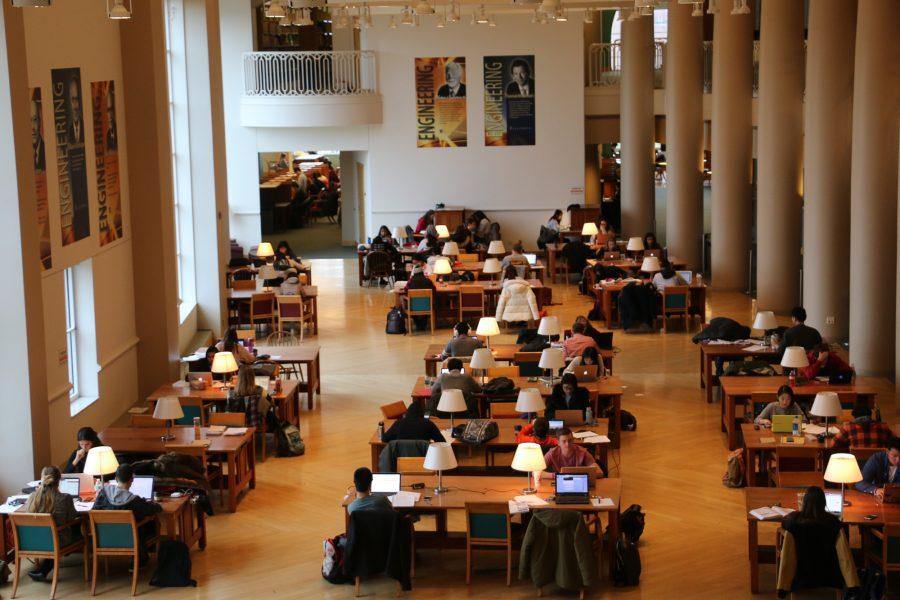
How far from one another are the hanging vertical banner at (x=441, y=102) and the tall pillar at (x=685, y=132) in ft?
15.6

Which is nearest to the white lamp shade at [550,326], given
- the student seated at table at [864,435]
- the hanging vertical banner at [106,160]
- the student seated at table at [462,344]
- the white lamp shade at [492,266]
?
the student seated at table at [462,344]

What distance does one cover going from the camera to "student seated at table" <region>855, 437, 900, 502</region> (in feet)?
33.5

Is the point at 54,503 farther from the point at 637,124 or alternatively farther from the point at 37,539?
the point at 637,124

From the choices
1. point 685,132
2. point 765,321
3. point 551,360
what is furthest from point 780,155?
point 551,360

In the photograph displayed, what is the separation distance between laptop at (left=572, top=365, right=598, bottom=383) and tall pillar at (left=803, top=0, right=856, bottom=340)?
5438mm

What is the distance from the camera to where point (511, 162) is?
2847 centimetres

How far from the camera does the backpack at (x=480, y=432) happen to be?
12.2 meters

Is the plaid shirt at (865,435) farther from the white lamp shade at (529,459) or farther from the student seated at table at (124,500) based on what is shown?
the student seated at table at (124,500)

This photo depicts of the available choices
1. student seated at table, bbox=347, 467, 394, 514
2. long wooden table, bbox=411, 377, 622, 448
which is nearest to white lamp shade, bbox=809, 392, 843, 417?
long wooden table, bbox=411, 377, 622, 448

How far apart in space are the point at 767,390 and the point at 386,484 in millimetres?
4922

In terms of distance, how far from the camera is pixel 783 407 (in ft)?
40.3

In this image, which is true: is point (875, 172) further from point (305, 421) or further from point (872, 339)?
point (305, 421)

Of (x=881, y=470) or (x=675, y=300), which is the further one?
(x=675, y=300)

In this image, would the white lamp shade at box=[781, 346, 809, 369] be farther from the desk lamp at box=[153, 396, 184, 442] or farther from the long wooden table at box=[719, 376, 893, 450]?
the desk lamp at box=[153, 396, 184, 442]
